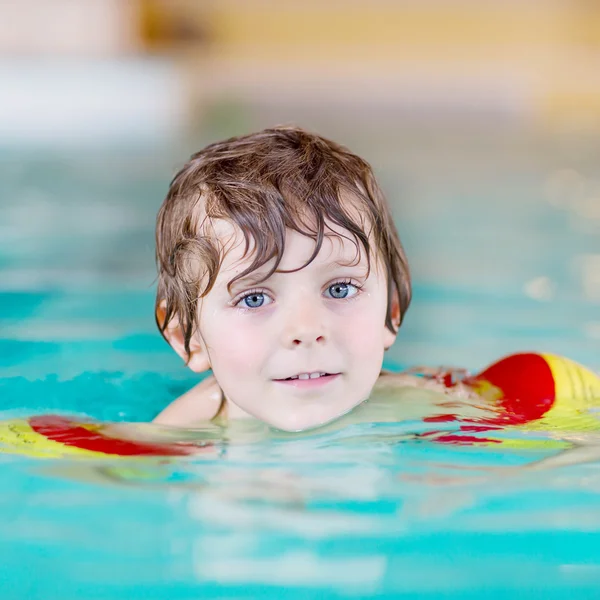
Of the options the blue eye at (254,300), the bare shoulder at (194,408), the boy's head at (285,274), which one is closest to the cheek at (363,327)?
the boy's head at (285,274)

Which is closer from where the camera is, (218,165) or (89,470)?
(89,470)

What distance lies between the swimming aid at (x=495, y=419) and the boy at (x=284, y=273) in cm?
16

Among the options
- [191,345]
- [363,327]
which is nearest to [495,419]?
[363,327]

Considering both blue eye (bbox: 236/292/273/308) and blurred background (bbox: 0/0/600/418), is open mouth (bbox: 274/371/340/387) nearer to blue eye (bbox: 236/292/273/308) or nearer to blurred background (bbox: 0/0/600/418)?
blue eye (bbox: 236/292/273/308)

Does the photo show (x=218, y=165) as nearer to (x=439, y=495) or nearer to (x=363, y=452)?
(x=363, y=452)

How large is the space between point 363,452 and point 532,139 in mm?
4363

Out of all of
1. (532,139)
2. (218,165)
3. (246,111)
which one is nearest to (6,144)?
(246,111)

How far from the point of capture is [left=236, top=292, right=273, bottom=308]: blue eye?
155cm

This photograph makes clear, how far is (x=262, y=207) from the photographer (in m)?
1.53

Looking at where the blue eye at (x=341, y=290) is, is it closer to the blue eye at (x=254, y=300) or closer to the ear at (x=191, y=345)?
the blue eye at (x=254, y=300)

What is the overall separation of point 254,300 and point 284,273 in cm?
7

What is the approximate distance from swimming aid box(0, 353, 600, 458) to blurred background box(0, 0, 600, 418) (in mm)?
361

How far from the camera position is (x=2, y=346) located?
228cm

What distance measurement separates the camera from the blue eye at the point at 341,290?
5.12 ft
